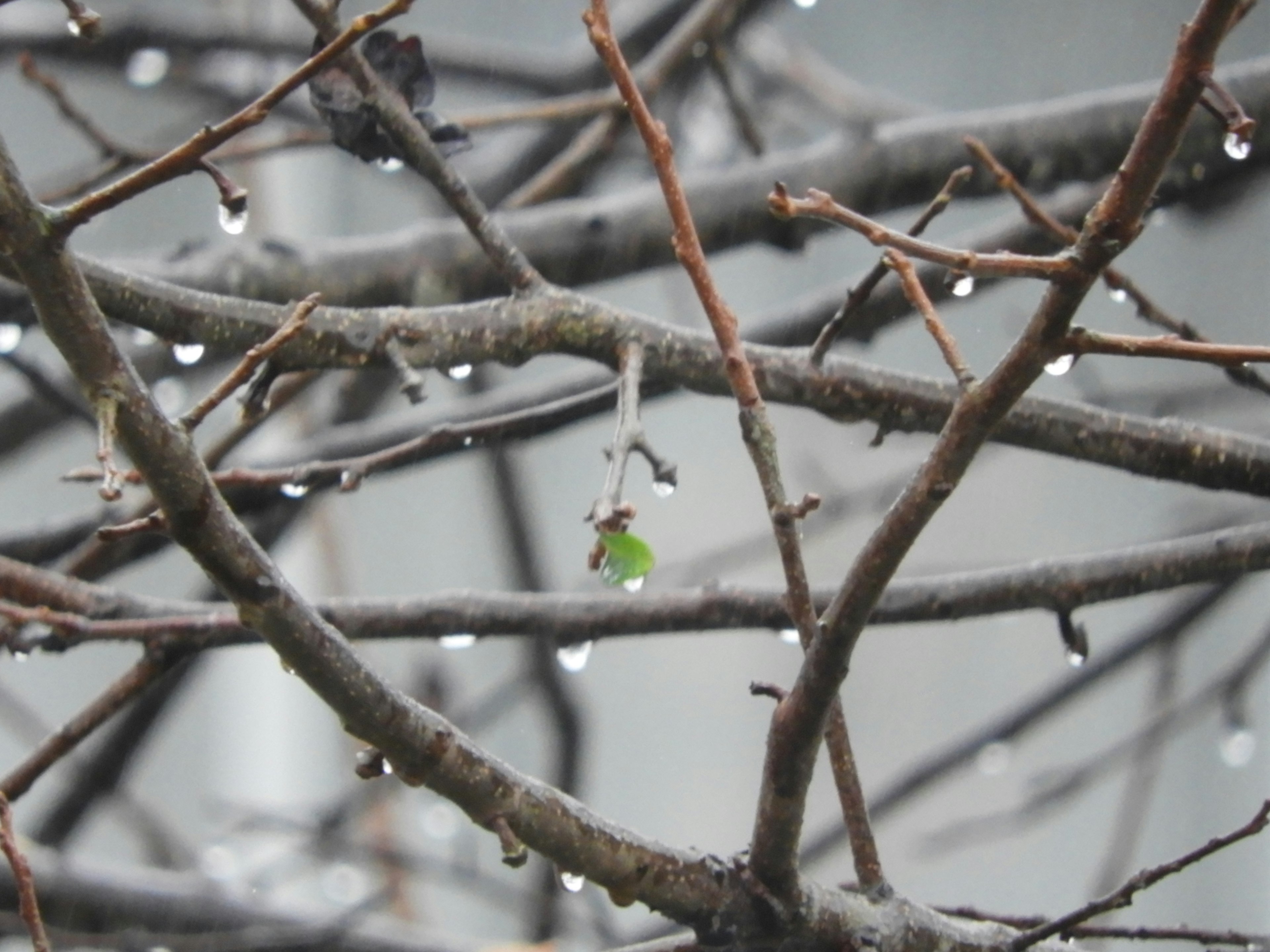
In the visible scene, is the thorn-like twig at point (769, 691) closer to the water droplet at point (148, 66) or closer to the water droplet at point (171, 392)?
the water droplet at point (171, 392)

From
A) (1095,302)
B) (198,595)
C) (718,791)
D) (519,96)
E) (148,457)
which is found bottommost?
(148,457)

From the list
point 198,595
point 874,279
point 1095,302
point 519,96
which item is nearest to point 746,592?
point 874,279

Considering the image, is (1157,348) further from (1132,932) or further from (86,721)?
(86,721)

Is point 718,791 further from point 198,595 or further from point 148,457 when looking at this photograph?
point 148,457

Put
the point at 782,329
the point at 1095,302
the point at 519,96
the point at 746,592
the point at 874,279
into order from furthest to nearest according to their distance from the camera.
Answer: the point at 519,96 < the point at 1095,302 < the point at 782,329 < the point at 746,592 < the point at 874,279

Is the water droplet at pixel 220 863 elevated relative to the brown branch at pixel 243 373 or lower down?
elevated

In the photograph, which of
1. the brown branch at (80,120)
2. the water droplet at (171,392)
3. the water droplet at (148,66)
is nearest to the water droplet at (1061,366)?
the brown branch at (80,120)

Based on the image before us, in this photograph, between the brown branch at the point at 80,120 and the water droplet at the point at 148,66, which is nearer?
the brown branch at the point at 80,120

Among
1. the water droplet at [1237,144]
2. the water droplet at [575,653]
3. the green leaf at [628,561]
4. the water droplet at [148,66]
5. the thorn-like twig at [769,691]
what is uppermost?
the water droplet at [148,66]
